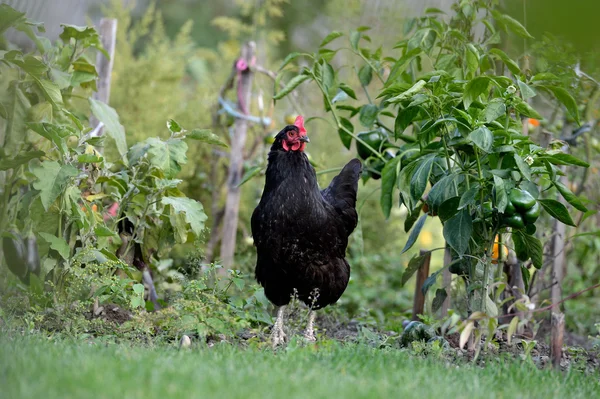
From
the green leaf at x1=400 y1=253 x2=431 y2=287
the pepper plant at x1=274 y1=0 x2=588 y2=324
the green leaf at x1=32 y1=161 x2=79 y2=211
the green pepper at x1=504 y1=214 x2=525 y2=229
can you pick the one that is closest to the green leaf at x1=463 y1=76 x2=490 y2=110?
the pepper plant at x1=274 y1=0 x2=588 y2=324

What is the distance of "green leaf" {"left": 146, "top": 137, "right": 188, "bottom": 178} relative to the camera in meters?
3.90

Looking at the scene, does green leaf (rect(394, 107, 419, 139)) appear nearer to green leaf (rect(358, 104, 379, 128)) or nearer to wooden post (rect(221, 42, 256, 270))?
green leaf (rect(358, 104, 379, 128))

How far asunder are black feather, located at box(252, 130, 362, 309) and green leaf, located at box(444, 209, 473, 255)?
0.85 m

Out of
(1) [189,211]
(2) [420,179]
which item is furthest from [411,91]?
(1) [189,211]

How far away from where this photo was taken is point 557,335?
11.0 ft

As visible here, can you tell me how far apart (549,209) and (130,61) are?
5.18 metres

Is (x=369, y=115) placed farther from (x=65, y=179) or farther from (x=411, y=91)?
(x=65, y=179)

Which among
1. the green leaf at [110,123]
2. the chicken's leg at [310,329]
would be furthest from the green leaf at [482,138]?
the green leaf at [110,123]

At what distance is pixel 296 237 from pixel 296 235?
13 millimetres

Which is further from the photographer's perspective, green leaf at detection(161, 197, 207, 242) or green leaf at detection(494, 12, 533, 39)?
green leaf at detection(161, 197, 207, 242)

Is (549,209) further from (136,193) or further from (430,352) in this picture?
(136,193)

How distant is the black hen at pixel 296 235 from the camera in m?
4.01

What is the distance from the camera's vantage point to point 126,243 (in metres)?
4.28

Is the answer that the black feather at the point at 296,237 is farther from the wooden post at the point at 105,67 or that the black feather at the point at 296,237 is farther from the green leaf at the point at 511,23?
the wooden post at the point at 105,67
